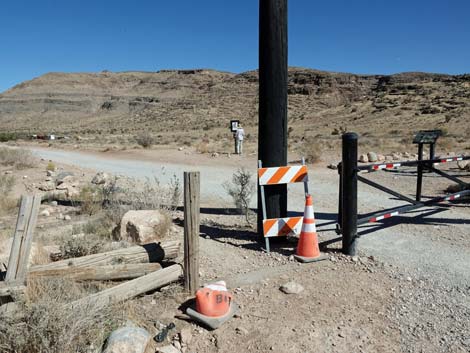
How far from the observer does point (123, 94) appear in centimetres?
12069

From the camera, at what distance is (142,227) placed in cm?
579

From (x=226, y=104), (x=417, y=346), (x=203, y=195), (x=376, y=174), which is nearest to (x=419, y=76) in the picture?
(x=226, y=104)

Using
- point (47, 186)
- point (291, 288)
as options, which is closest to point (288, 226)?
point (291, 288)

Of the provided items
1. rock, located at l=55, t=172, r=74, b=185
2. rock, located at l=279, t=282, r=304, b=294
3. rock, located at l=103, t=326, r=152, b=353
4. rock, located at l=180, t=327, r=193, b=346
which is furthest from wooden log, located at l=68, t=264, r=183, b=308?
rock, located at l=55, t=172, r=74, b=185

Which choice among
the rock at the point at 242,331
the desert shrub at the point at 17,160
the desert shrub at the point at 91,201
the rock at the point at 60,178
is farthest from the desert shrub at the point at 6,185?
the rock at the point at 242,331

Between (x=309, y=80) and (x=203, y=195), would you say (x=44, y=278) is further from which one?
(x=309, y=80)

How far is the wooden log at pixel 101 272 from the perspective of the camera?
4.05 m

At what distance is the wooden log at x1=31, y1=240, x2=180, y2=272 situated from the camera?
13.8 ft

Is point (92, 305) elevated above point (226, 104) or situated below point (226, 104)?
below

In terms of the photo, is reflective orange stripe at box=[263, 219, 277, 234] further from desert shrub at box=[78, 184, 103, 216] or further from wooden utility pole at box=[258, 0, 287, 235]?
desert shrub at box=[78, 184, 103, 216]

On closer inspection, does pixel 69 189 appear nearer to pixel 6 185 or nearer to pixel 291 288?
pixel 6 185

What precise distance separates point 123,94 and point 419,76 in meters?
81.4

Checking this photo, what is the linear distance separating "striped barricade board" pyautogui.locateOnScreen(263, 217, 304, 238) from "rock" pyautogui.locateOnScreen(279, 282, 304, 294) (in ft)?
3.92

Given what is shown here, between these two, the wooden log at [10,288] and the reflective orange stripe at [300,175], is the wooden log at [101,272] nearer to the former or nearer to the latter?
the wooden log at [10,288]
